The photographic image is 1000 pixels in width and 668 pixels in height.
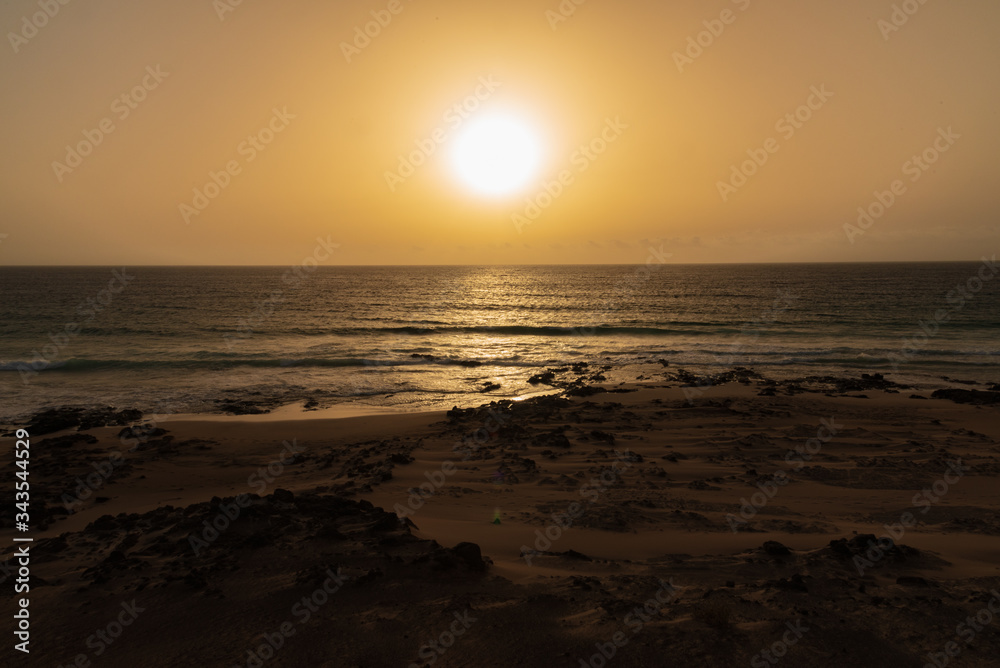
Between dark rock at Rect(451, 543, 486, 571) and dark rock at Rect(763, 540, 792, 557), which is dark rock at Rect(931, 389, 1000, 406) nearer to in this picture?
dark rock at Rect(763, 540, 792, 557)

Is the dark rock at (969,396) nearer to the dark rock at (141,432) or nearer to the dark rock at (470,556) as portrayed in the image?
the dark rock at (470,556)

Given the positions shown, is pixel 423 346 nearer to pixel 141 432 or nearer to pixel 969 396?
pixel 141 432

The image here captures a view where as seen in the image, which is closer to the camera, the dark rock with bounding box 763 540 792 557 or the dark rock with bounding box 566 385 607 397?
the dark rock with bounding box 763 540 792 557

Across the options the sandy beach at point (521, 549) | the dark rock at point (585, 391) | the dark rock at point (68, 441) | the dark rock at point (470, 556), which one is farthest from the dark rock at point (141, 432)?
the dark rock at point (585, 391)

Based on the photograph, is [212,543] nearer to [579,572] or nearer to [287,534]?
[287,534]

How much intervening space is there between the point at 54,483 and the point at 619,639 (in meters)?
11.8

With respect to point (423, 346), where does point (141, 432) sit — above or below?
below

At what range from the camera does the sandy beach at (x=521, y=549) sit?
4719 millimetres

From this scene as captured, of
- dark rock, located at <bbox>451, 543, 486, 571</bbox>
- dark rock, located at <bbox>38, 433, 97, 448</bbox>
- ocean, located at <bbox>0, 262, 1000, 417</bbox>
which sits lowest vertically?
dark rock, located at <bbox>38, 433, 97, 448</bbox>

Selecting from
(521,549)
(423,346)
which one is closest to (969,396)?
(521,549)

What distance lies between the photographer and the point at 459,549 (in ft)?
20.2

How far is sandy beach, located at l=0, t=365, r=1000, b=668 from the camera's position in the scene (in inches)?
186

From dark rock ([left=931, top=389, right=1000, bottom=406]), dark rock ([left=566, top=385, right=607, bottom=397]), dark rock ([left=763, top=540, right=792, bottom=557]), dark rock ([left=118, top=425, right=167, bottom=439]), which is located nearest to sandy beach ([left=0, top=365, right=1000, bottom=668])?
dark rock ([left=763, top=540, right=792, bottom=557])

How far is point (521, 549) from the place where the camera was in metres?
7.04
